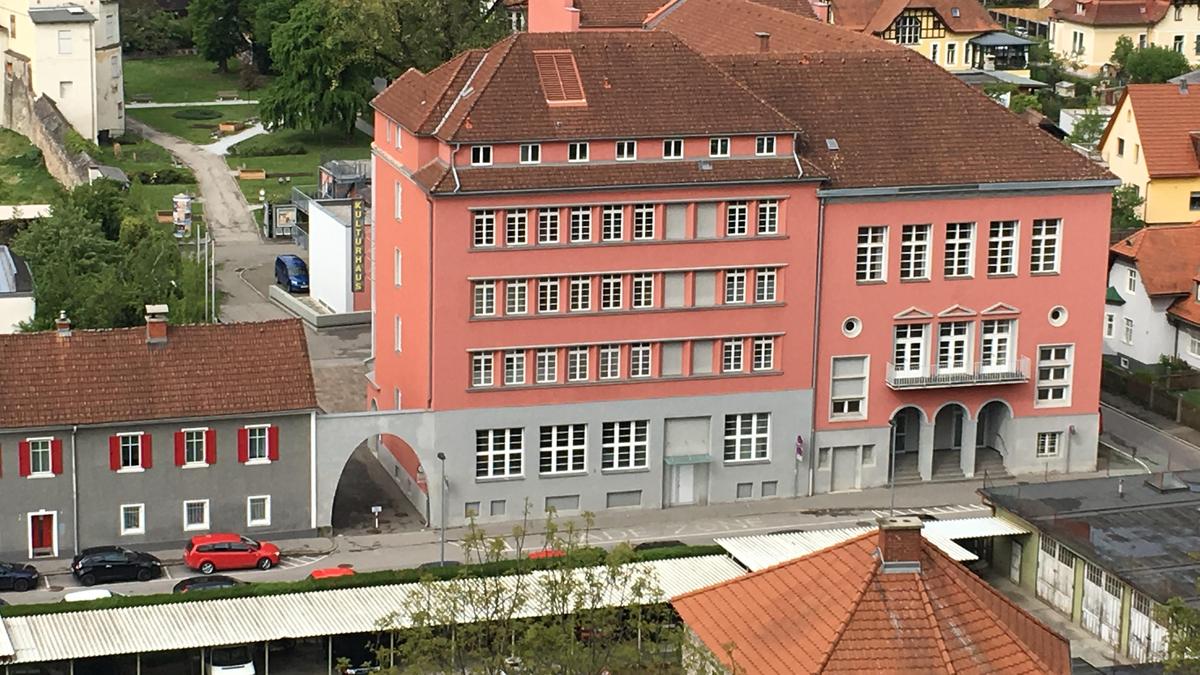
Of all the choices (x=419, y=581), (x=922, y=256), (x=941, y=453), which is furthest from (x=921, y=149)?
(x=419, y=581)

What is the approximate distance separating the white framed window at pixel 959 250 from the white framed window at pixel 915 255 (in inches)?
31.4

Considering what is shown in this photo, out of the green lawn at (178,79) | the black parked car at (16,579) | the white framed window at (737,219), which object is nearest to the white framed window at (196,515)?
the black parked car at (16,579)

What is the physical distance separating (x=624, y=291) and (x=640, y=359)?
256cm

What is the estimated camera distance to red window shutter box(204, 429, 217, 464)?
264 feet

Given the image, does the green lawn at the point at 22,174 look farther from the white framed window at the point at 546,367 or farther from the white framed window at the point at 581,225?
the white framed window at the point at 581,225

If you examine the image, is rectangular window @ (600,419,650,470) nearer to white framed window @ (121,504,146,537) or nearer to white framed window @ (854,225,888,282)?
white framed window @ (854,225,888,282)

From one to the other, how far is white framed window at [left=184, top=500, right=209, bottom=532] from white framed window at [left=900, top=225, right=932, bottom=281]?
85.7 ft

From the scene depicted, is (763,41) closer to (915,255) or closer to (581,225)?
(915,255)

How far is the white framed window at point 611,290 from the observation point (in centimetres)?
8438

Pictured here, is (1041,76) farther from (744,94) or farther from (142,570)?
(142,570)

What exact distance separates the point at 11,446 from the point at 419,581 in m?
15.4

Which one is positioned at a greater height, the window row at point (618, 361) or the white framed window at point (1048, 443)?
the window row at point (618, 361)

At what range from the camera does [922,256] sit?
289 ft

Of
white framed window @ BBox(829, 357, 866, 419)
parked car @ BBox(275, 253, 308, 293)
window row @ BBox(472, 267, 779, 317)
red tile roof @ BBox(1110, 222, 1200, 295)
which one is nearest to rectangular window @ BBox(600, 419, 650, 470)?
window row @ BBox(472, 267, 779, 317)
